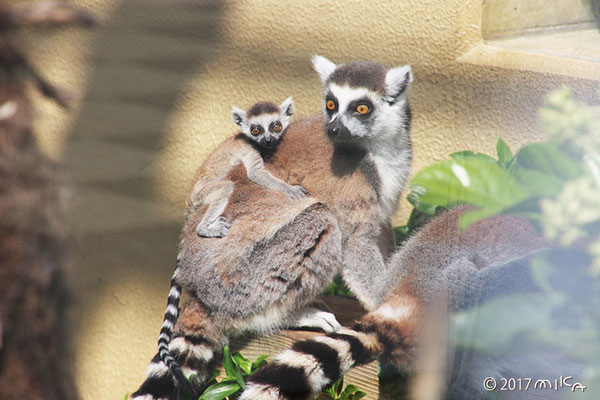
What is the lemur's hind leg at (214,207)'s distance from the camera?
5.79 feet

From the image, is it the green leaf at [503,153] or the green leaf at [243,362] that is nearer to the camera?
the green leaf at [503,153]

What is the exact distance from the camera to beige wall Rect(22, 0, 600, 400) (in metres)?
1.86

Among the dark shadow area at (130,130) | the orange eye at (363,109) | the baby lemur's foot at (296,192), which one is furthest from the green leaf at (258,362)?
the orange eye at (363,109)

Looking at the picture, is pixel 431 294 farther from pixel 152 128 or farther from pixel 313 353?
pixel 152 128

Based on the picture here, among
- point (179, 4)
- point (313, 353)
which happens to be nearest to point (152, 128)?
point (179, 4)

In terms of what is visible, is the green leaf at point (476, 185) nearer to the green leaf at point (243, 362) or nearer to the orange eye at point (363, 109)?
the orange eye at point (363, 109)

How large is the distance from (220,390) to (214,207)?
1.92 ft

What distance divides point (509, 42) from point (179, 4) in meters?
1.15

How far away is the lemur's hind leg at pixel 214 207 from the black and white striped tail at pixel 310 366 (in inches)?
20.3

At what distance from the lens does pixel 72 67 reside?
181 cm

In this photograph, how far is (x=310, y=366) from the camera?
1347 millimetres

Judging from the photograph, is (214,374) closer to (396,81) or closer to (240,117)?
(240,117)

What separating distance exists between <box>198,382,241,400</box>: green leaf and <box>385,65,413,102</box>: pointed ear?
105 cm

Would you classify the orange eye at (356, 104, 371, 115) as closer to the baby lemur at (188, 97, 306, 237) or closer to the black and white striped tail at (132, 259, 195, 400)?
the baby lemur at (188, 97, 306, 237)
